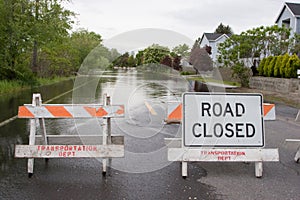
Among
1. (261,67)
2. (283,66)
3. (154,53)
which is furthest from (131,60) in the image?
(261,67)

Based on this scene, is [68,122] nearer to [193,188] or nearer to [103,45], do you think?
[103,45]

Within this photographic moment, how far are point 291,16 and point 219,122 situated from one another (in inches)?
1378

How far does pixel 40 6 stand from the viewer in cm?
2125

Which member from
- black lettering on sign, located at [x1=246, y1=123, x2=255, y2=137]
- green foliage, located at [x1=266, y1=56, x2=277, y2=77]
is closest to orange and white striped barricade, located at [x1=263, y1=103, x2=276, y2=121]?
black lettering on sign, located at [x1=246, y1=123, x2=255, y2=137]

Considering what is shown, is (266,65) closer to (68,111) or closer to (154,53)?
(154,53)

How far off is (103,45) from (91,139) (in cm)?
179

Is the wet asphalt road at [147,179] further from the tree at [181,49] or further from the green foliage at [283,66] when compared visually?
the green foliage at [283,66]

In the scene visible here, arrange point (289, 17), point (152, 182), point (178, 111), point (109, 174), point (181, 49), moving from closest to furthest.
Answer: point (152, 182), point (109, 174), point (178, 111), point (181, 49), point (289, 17)

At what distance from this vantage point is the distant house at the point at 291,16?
3459cm

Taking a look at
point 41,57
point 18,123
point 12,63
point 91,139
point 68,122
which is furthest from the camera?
point 41,57

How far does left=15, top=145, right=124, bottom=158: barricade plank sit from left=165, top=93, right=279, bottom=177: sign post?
861 millimetres

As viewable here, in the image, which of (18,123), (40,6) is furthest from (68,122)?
(40,6)

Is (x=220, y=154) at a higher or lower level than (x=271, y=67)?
lower

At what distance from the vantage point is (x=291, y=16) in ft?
117
